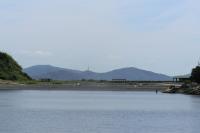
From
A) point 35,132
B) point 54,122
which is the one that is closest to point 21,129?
point 35,132

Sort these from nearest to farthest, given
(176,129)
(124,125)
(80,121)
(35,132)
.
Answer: (35,132)
(176,129)
(124,125)
(80,121)

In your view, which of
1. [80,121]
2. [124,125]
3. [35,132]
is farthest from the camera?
[80,121]

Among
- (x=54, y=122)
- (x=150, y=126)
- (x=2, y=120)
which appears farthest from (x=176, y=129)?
(x=2, y=120)

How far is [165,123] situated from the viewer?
271 feet

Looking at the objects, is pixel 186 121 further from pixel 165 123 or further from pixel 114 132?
pixel 114 132

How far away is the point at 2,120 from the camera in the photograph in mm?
83500

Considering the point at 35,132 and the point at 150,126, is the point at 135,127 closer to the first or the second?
the point at 150,126

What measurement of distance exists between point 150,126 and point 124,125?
3544 millimetres

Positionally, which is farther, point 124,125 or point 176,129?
point 124,125

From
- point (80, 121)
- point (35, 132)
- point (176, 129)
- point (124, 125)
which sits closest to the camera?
point (35, 132)

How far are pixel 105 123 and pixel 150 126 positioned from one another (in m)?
7.10

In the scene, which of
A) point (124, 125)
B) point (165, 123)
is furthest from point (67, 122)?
point (165, 123)

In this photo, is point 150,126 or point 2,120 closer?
point 150,126

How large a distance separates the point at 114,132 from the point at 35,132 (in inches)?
363
